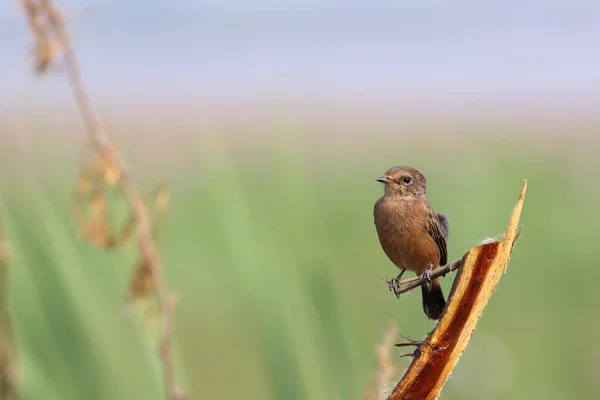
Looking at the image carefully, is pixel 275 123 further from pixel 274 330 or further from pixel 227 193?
pixel 274 330

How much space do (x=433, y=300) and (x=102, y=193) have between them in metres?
0.79

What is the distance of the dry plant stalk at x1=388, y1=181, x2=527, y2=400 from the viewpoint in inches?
50.6

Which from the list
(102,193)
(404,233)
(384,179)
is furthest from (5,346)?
(384,179)

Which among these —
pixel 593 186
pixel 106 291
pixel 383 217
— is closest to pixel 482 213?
pixel 106 291

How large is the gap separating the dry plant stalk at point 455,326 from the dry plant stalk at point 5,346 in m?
1.76

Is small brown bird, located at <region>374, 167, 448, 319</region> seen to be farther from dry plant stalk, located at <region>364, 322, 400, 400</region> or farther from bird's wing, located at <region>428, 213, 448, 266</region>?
dry plant stalk, located at <region>364, 322, 400, 400</region>

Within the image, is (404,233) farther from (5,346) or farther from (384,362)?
(5,346)

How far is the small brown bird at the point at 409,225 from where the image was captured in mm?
1797

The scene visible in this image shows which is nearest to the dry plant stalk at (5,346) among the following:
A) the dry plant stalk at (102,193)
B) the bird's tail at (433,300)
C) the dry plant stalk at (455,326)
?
the dry plant stalk at (102,193)

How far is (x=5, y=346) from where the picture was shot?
283cm

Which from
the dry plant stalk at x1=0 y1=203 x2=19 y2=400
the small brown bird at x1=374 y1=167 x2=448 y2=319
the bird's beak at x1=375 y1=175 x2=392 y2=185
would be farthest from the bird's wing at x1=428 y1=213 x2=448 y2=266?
the dry plant stalk at x1=0 y1=203 x2=19 y2=400

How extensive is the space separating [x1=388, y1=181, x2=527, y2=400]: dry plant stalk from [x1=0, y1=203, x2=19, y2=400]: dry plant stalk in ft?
5.79

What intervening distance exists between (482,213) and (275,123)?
90 centimetres

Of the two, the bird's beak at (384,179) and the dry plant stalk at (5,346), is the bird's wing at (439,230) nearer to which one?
the bird's beak at (384,179)
